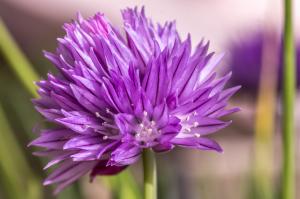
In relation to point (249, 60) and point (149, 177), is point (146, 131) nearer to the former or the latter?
point (149, 177)

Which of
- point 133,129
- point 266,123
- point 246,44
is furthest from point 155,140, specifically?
point 246,44

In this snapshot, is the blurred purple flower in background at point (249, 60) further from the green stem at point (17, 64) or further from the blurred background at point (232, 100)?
the green stem at point (17, 64)

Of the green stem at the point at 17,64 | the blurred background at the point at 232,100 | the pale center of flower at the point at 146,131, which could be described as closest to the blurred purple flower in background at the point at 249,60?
the blurred background at the point at 232,100

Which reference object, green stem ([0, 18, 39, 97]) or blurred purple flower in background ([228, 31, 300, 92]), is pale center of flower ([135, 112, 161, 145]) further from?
blurred purple flower in background ([228, 31, 300, 92])

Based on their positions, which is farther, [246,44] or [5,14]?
[5,14]

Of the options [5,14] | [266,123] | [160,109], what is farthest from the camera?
[5,14]

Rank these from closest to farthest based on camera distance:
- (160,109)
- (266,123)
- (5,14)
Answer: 1. (160,109)
2. (266,123)
3. (5,14)

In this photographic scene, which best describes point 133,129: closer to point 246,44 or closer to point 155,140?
point 155,140
